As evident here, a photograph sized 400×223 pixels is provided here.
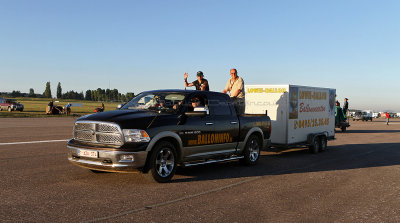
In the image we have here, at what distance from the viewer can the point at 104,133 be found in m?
6.73

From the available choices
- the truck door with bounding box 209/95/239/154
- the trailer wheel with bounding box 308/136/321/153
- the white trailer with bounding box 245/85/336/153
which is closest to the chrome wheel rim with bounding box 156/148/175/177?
the truck door with bounding box 209/95/239/154

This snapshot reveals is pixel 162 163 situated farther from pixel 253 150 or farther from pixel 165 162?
pixel 253 150

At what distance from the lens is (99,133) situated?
678cm

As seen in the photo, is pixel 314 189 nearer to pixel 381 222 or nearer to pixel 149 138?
pixel 381 222

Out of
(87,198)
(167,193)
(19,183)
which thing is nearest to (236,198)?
(167,193)

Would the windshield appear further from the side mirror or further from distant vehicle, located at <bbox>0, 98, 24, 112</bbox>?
distant vehicle, located at <bbox>0, 98, 24, 112</bbox>

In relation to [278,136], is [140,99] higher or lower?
higher

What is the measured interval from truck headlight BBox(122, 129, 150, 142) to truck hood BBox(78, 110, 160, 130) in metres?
0.07

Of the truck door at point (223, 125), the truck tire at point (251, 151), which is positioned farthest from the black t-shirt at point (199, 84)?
the truck tire at point (251, 151)

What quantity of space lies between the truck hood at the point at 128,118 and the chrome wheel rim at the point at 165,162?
665 mm

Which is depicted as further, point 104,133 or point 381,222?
point 104,133

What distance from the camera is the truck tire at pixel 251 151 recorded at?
9500 millimetres

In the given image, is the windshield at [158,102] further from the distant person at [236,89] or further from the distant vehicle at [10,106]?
the distant vehicle at [10,106]

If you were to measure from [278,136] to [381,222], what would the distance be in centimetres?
690
